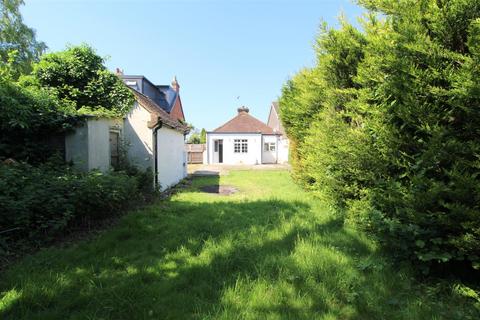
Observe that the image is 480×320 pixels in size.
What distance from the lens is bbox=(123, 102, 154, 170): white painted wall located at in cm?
913

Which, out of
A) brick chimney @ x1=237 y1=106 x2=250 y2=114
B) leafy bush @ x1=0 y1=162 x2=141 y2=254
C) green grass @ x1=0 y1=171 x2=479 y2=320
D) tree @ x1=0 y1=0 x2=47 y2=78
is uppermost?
tree @ x1=0 y1=0 x2=47 y2=78

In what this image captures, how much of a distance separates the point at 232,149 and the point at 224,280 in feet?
74.1

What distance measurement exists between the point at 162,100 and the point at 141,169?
8.73 metres

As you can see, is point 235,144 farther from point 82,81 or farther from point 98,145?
point 98,145

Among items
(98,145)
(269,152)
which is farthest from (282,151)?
(98,145)

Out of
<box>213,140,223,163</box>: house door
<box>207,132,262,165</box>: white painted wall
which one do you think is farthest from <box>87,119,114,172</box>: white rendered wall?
<box>213,140,223,163</box>: house door

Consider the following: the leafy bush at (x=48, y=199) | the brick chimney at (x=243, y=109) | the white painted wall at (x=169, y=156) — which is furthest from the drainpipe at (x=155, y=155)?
the brick chimney at (x=243, y=109)

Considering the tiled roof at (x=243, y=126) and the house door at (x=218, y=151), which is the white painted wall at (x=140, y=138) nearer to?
the tiled roof at (x=243, y=126)

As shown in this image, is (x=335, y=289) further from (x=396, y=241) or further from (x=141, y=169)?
(x=141, y=169)

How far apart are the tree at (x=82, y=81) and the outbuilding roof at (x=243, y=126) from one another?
1659 cm

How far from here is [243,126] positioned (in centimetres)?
2583

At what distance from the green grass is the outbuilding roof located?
21.0 metres

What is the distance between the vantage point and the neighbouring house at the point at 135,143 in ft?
21.0

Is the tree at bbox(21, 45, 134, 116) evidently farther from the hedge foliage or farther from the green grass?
the hedge foliage
